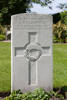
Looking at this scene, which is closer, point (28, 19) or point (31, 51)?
point (28, 19)

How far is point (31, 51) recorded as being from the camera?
16.6 feet

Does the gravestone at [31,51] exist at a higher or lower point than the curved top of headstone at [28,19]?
lower

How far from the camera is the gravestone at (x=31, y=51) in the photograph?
4906 mm

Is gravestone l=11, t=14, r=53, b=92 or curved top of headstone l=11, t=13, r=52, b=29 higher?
curved top of headstone l=11, t=13, r=52, b=29

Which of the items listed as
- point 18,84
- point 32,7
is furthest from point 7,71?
point 32,7

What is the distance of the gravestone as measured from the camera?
16.1ft

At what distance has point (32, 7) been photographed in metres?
35.4

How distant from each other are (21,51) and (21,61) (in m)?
0.22

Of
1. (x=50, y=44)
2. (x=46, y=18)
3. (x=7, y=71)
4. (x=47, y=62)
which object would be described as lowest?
(x=7, y=71)

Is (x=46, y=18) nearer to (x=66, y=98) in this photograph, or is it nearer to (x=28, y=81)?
(x=28, y=81)

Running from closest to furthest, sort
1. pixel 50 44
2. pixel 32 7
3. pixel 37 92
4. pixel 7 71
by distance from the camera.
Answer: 1. pixel 37 92
2. pixel 50 44
3. pixel 7 71
4. pixel 32 7

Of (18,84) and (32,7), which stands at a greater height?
(32,7)

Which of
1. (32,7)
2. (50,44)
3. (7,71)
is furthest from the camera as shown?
(32,7)

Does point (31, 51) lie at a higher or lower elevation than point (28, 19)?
lower
